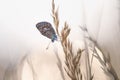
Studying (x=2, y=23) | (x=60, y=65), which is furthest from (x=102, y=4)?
(x=2, y=23)

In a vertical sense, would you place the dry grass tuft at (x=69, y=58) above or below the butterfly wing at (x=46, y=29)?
below

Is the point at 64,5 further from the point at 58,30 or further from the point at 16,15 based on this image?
the point at 16,15

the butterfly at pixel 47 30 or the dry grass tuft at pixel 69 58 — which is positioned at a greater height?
the butterfly at pixel 47 30

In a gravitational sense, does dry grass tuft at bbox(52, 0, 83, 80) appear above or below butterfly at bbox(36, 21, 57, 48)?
below

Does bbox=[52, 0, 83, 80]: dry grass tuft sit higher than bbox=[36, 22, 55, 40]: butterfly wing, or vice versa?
bbox=[36, 22, 55, 40]: butterfly wing

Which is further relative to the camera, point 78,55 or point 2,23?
point 78,55

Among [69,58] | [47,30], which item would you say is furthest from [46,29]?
[69,58]

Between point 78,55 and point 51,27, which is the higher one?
point 51,27
